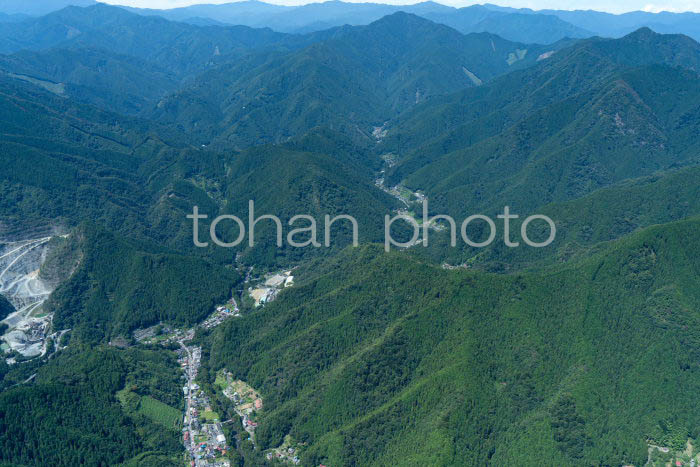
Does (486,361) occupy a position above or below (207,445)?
above

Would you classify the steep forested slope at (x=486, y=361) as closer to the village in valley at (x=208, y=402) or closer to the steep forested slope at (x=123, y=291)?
the village in valley at (x=208, y=402)

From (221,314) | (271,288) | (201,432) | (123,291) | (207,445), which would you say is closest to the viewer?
(207,445)

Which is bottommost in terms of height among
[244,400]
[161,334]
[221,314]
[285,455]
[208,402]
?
[285,455]

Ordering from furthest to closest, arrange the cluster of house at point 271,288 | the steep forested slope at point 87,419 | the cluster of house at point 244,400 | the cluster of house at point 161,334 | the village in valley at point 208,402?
the cluster of house at point 271,288
the cluster of house at point 161,334
the cluster of house at point 244,400
the village in valley at point 208,402
the steep forested slope at point 87,419

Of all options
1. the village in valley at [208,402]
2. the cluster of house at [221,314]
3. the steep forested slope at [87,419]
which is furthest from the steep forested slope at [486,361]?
the steep forested slope at [87,419]

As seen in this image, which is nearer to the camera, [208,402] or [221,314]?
[208,402]

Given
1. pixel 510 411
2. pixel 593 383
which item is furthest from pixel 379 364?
pixel 593 383

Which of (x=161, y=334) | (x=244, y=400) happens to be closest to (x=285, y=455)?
(x=244, y=400)

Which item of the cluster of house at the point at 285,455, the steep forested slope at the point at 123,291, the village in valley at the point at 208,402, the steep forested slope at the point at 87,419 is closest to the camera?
the steep forested slope at the point at 87,419

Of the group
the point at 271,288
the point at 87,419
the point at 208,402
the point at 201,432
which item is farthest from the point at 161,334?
the point at 87,419

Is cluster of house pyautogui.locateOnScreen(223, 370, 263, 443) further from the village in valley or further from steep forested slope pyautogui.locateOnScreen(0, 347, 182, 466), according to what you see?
steep forested slope pyautogui.locateOnScreen(0, 347, 182, 466)

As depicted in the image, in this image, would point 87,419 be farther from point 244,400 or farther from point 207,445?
point 244,400

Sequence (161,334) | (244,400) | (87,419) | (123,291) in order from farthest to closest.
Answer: (123,291)
(161,334)
(244,400)
(87,419)
